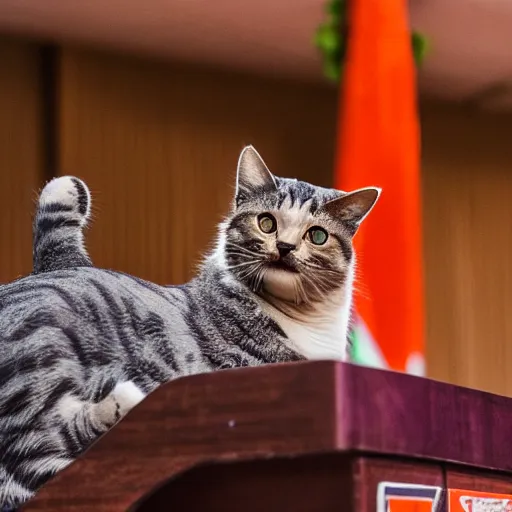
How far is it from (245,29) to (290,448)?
139cm

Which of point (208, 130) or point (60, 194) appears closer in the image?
point (60, 194)

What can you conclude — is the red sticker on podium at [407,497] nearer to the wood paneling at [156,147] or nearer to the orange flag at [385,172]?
the orange flag at [385,172]

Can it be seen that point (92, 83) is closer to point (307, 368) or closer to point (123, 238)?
point (123, 238)

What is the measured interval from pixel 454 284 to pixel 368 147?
3.06ft

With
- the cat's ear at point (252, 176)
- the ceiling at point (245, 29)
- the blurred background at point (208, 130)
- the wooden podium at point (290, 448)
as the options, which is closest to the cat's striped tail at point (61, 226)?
the cat's ear at point (252, 176)

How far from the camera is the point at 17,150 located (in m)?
1.38

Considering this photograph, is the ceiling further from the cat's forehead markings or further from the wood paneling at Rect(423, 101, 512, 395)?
the cat's forehead markings

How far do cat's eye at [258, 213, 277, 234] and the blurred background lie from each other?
757 millimetres

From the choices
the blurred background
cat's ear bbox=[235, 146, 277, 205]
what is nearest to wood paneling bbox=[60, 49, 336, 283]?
the blurred background

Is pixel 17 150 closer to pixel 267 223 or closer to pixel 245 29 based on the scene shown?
A: pixel 245 29

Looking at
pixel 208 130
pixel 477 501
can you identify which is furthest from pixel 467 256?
pixel 477 501

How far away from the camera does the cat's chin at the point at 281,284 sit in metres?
0.55

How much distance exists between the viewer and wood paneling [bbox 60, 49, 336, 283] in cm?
143

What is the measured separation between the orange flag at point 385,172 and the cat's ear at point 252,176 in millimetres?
173
